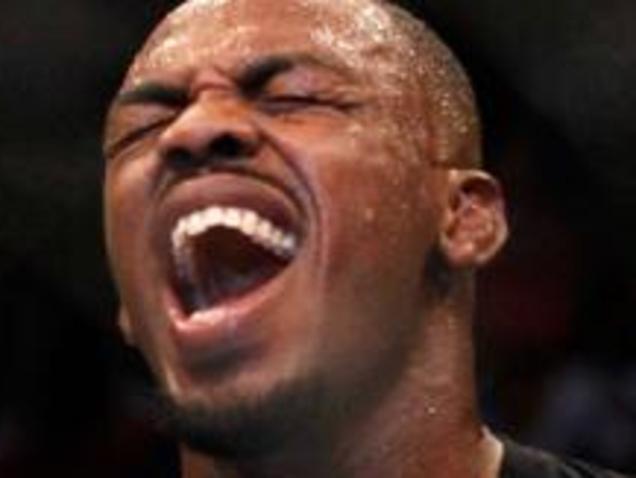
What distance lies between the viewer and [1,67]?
7.51ft

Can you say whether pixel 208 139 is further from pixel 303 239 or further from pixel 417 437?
pixel 417 437

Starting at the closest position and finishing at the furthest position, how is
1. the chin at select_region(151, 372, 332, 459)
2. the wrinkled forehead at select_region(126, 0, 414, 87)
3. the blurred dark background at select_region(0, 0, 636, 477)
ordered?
1. the chin at select_region(151, 372, 332, 459)
2. the wrinkled forehead at select_region(126, 0, 414, 87)
3. the blurred dark background at select_region(0, 0, 636, 477)

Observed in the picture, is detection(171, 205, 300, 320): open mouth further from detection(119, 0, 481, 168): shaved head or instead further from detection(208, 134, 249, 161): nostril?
detection(119, 0, 481, 168): shaved head

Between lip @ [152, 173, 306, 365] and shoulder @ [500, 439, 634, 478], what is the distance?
292 mm

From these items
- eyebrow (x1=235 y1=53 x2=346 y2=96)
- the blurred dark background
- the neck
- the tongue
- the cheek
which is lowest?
the blurred dark background

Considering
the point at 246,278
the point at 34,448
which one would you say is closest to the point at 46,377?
the point at 34,448

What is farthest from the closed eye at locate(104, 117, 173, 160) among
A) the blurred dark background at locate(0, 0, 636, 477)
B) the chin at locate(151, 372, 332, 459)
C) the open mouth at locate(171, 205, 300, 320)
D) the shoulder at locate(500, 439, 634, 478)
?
the blurred dark background at locate(0, 0, 636, 477)

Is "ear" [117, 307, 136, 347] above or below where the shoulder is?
above

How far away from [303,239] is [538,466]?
1.08ft

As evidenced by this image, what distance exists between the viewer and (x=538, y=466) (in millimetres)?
1669

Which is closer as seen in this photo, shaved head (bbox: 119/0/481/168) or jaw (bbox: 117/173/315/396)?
jaw (bbox: 117/173/315/396)

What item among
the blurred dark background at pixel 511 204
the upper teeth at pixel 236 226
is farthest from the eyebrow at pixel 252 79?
the blurred dark background at pixel 511 204

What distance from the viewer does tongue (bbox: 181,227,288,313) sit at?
1.56 metres

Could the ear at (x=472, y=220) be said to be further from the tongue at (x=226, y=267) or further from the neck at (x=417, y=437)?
the tongue at (x=226, y=267)
